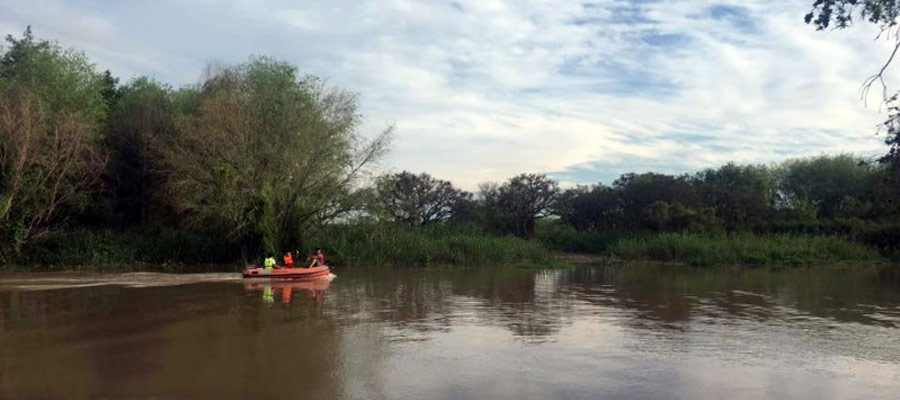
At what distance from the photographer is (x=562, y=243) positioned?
152 feet

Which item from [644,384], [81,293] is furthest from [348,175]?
[644,384]

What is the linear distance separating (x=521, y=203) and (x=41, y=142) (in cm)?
2926

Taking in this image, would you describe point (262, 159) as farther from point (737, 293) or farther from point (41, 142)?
point (737, 293)

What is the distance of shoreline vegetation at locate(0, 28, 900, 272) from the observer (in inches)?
1090

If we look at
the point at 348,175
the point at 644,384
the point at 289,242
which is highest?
the point at 348,175

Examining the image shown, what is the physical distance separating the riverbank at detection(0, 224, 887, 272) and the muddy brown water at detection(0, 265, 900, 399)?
6.39 m

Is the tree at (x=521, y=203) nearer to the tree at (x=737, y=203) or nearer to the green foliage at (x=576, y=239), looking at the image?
the green foliage at (x=576, y=239)

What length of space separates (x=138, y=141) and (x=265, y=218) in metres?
8.21

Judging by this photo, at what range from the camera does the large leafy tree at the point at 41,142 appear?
85.8ft

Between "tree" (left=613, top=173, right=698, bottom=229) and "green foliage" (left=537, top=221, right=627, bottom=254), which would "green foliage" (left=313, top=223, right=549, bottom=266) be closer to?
"green foliage" (left=537, top=221, right=627, bottom=254)

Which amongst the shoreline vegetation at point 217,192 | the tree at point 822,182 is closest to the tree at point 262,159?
the shoreline vegetation at point 217,192

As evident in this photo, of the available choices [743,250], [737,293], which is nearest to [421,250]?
[737,293]

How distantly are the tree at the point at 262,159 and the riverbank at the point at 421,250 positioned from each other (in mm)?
1250

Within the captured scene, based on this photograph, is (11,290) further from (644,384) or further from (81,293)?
(644,384)
